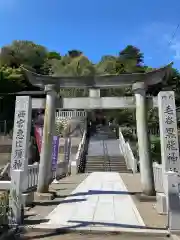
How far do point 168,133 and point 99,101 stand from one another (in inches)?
115

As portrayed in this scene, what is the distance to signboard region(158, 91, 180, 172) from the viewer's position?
26.7 feet

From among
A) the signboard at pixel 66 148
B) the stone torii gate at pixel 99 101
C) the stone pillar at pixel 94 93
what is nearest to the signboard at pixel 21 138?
the stone torii gate at pixel 99 101

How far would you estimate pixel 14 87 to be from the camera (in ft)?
120

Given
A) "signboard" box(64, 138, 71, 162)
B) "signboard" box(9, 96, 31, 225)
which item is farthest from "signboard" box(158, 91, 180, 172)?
"signboard" box(64, 138, 71, 162)

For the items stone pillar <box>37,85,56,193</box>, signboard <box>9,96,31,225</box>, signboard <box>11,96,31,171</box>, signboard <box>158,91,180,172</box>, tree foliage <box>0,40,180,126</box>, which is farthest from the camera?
tree foliage <box>0,40,180,126</box>

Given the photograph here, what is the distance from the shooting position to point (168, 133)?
8453mm

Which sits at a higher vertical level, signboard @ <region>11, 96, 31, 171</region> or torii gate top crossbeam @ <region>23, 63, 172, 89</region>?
torii gate top crossbeam @ <region>23, 63, 172, 89</region>

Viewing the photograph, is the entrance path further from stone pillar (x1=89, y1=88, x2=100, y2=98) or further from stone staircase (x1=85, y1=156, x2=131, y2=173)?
stone staircase (x1=85, y1=156, x2=131, y2=173)

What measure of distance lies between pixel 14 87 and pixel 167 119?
31238 millimetres

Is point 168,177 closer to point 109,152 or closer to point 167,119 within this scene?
point 167,119

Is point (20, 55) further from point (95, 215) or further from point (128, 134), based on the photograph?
point (95, 215)

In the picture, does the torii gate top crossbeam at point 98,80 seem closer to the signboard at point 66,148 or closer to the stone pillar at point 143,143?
the stone pillar at point 143,143

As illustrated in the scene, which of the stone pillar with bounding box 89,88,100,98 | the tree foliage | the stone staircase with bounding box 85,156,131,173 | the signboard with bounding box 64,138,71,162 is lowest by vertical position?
the stone staircase with bounding box 85,156,131,173

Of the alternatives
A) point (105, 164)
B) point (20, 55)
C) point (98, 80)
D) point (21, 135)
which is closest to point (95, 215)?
point (21, 135)
